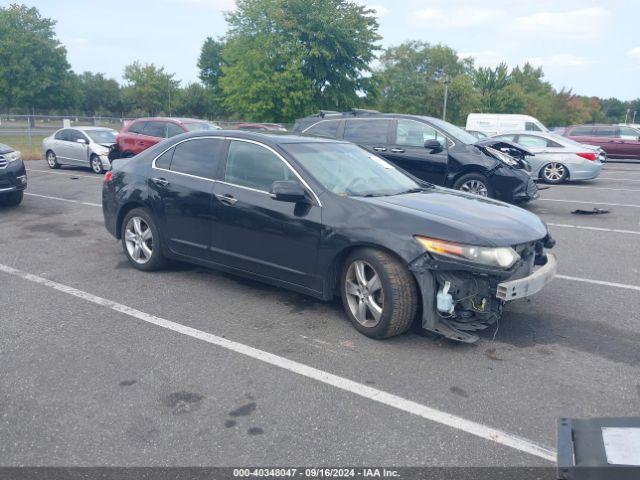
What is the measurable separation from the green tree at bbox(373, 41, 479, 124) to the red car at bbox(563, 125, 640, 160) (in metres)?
37.2

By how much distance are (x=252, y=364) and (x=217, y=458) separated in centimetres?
110

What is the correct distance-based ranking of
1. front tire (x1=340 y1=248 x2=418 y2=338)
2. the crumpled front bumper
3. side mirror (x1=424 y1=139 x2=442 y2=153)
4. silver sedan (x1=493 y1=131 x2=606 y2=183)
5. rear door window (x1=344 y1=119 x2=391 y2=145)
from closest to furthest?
the crumpled front bumper, front tire (x1=340 y1=248 x2=418 y2=338), side mirror (x1=424 y1=139 x2=442 y2=153), rear door window (x1=344 y1=119 x2=391 y2=145), silver sedan (x1=493 y1=131 x2=606 y2=183)

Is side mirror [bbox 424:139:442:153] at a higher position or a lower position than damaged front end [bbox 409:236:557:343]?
higher

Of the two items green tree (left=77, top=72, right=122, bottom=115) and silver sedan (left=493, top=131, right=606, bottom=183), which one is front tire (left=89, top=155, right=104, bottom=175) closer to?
silver sedan (left=493, top=131, right=606, bottom=183)

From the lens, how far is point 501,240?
421 cm

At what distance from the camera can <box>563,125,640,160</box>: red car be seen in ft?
75.4

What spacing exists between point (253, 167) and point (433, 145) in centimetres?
556

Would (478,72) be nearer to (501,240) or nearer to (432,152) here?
(432,152)

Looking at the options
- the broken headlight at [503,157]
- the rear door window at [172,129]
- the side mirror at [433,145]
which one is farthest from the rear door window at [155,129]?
the broken headlight at [503,157]

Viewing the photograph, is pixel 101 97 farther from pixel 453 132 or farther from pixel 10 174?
pixel 453 132

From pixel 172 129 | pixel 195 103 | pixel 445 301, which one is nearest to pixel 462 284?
pixel 445 301

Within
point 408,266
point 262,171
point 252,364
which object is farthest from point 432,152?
point 252,364

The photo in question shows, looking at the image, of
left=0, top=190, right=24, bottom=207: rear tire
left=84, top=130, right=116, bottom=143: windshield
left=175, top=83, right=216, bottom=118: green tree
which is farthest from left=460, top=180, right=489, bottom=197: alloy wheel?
left=175, top=83, right=216, bottom=118: green tree

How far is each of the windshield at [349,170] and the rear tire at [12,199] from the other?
7.23 meters
